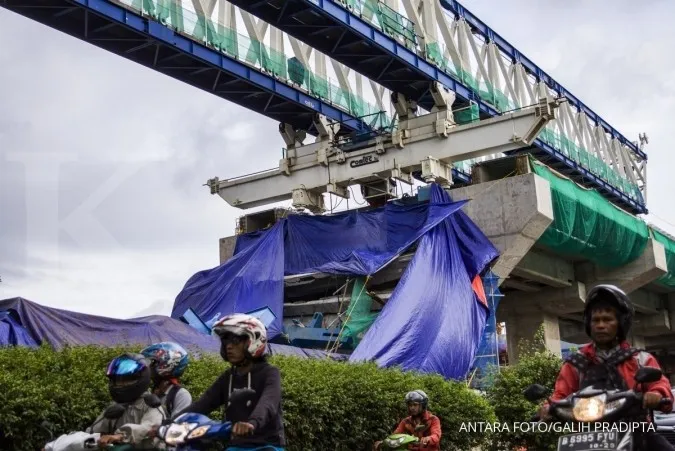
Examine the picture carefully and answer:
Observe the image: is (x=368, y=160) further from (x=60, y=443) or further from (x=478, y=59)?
(x=60, y=443)

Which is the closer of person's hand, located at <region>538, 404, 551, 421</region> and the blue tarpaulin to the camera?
person's hand, located at <region>538, 404, 551, 421</region>

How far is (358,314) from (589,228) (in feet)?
38.0

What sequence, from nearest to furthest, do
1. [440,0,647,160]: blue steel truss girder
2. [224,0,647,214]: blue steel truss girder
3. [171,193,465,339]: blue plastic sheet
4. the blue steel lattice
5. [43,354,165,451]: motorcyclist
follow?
[43,354,165,451]: motorcyclist → the blue steel lattice → [224,0,647,214]: blue steel truss girder → [171,193,465,339]: blue plastic sheet → [440,0,647,160]: blue steel truss girder

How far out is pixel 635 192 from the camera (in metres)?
49.1

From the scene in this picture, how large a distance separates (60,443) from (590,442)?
3.14 meters

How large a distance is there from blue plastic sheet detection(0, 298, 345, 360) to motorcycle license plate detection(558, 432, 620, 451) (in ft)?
31.3

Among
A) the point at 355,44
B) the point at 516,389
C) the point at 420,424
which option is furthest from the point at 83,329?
the point at 355,44

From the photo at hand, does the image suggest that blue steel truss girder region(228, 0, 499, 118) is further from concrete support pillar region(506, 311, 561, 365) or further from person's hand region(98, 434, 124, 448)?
person's hand region(98, 434, 124, 448)

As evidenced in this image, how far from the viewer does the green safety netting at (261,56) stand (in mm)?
24125

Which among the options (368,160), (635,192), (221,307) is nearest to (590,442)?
(221,307)

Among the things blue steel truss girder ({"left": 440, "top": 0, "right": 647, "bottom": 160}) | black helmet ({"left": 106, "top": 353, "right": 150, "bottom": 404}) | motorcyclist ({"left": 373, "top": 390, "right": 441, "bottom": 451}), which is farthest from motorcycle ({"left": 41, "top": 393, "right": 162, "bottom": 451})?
blue steel truss girder ({"left": 440, "top": 0, "right": 647, "bottom": 160})

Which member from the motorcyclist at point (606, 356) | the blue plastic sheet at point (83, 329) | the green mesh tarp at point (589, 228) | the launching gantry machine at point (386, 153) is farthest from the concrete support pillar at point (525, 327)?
the motorcyclist at point (606, 356)

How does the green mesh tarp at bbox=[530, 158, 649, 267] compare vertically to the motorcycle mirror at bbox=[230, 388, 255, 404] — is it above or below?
above

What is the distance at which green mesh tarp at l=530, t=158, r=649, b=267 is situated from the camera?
29484 millimetres
